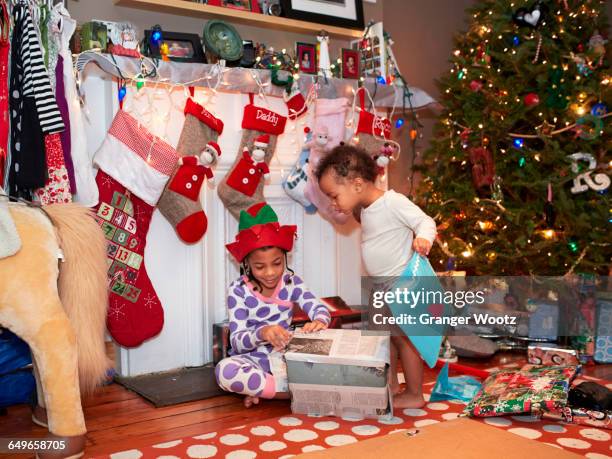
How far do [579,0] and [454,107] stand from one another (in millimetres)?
809

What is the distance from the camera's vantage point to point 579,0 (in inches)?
128

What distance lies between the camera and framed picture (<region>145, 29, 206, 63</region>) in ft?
9.14

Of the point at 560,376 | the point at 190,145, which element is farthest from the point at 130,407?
the point at 560,376

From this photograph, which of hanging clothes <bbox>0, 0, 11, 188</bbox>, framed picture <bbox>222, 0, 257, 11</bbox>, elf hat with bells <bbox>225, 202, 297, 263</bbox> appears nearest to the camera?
hanging clothes <bbox>0, 0, 11, 188</bbox>

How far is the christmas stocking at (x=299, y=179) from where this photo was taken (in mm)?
3096

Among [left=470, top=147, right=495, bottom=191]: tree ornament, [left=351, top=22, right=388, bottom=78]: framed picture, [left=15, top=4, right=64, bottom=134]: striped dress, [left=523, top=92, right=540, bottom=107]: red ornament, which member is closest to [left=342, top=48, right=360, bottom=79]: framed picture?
[left=351, top=22, right=388, bottom=78]: framed picture

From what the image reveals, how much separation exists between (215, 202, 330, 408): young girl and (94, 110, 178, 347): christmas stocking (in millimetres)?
393

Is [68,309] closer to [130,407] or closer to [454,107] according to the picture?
[130,407]

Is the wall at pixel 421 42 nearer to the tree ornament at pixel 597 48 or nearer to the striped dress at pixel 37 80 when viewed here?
the tree ornament at pixel 597 48

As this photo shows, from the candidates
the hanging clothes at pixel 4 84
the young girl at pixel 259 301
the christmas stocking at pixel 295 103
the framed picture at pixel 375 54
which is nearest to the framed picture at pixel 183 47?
the christmas stocking at pixel 295 103

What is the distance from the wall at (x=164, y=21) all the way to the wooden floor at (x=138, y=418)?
64.6 inches

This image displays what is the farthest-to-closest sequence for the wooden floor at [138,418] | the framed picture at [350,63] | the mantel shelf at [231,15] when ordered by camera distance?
1. the framed picture at [350,63]
2. the mantel shelf at [231,15]
3. the wooden floor at [138,418]

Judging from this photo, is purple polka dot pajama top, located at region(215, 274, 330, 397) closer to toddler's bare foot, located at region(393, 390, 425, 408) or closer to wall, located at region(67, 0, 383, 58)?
toddler's bare foot, located at region(393, 390, 425, 408)
